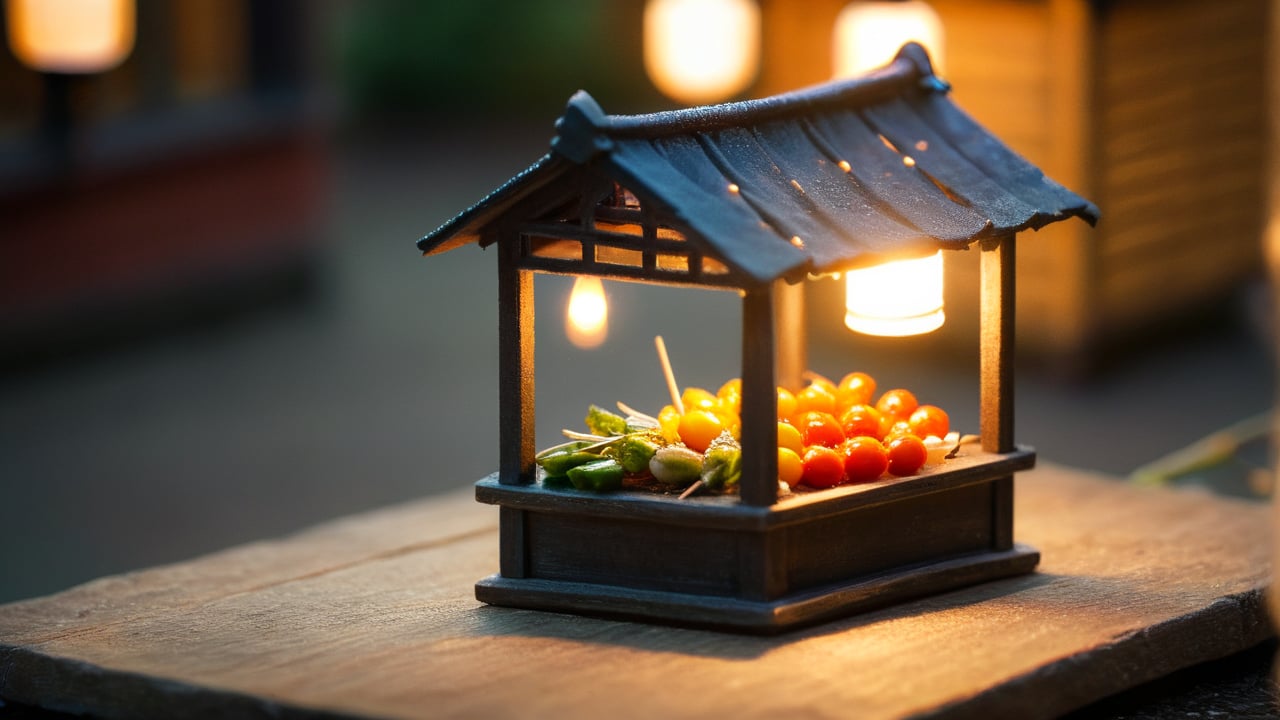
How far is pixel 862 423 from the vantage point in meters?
5.06

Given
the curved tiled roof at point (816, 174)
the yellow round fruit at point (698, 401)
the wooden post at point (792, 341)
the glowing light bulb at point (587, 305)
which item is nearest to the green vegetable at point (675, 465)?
the yellow round fruit at point (698, 401)

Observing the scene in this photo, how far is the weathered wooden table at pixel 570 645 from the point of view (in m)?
4.26

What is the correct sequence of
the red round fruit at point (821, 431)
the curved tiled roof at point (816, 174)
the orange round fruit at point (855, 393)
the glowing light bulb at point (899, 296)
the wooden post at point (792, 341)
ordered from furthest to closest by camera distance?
the wooden post at point (792, 341) → the orange round fruit at point (855, 393) → the glowing light bulb at point (899, 296) → the red round fruit at point (821, 431) → the curved tiled roof at point (816, 174)

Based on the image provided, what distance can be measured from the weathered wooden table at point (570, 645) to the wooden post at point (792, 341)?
92 centimetres

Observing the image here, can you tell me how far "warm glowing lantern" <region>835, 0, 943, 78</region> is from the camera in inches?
349

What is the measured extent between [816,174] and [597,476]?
100cm

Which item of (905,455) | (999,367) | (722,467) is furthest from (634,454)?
(999,367)

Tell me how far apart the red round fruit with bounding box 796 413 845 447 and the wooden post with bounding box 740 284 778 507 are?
15.8 inches

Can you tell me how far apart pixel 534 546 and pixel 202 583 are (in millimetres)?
1244

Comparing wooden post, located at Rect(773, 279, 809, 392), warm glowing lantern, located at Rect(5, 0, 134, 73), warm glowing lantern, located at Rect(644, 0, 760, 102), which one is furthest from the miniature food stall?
warm glowing lantern, located at Rect(5, 0, 134, 73)

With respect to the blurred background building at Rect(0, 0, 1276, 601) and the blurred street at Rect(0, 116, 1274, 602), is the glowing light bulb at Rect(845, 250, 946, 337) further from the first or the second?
the blurred background building at Rect(0, 0, 1276, 601)

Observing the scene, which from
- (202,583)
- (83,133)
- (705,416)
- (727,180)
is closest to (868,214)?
(727,180)

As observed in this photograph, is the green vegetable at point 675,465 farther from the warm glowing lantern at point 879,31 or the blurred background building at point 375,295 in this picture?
the warm glowing lantern at point 879,31

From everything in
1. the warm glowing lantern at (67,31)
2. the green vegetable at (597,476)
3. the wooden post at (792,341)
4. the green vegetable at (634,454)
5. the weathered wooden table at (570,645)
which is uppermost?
the warm glowing lantern at (67,31)
